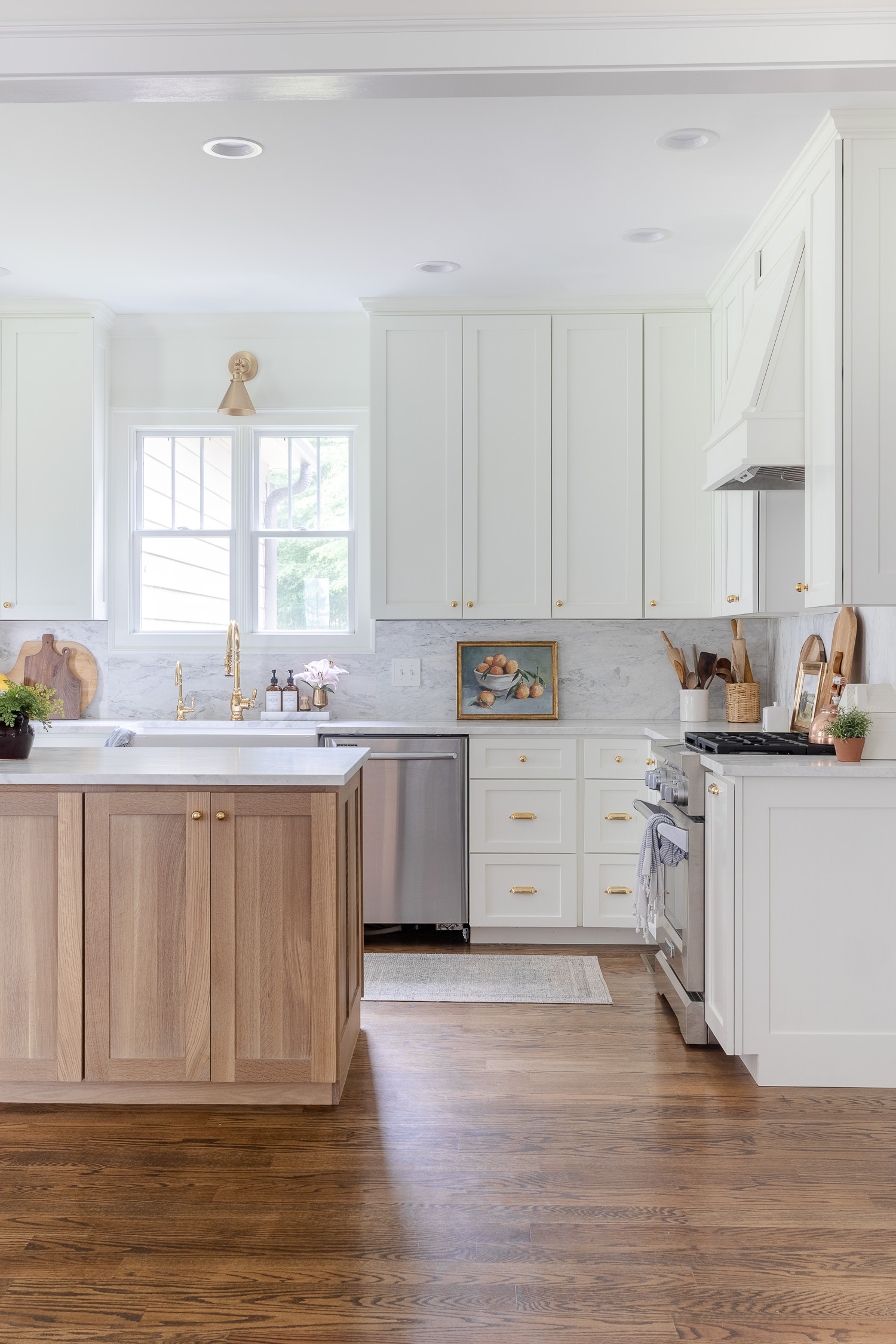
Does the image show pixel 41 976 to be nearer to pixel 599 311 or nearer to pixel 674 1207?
pixel 674 1207

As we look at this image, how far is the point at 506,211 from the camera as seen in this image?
12.2 feet

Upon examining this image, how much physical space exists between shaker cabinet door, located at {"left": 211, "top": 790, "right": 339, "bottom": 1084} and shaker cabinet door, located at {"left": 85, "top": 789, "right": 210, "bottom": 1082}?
0.05m

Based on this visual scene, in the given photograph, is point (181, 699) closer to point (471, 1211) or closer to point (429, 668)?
point (429, 668)

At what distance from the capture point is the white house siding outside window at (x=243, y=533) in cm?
516

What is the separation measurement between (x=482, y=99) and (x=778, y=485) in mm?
1610

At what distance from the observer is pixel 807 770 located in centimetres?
293

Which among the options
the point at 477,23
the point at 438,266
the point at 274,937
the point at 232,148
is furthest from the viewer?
the point at 438,266

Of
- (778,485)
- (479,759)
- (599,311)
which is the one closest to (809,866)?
(778,485)

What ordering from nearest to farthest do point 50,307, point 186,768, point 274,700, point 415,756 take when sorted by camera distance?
point 186,768 → point 415,756 → point 50,307 → point 274,700

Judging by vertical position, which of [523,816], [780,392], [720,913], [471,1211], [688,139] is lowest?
[471,1211]

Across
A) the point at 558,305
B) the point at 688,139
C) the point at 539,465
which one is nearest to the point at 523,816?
the point at 539,465

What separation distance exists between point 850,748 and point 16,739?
2.43 m

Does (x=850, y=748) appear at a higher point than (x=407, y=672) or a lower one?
A: lower

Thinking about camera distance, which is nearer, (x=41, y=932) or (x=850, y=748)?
(x=41, y=932)
